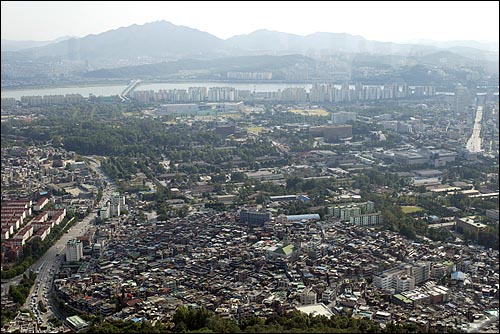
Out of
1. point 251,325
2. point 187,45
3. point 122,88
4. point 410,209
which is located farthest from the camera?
point 187,45

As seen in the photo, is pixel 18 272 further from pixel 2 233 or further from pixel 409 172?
pixel 409 172

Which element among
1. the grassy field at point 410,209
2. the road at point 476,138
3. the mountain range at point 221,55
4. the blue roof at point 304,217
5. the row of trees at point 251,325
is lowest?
the grassy field at point 410,209

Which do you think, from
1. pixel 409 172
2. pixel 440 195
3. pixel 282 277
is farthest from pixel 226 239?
pixel 409 172

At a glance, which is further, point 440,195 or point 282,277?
point 440,195

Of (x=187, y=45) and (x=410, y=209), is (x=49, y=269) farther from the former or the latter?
(x=187, y=45)

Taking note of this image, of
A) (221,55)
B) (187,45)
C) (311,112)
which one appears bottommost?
(311,112)

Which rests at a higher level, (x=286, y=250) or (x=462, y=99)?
(x=462, y=99)

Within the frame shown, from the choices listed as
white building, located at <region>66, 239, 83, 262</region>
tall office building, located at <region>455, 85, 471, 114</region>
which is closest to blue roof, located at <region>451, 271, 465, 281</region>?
white building, located at <region>66, 239, 83, 262</region>

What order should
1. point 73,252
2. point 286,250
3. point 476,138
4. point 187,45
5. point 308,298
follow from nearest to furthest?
point 308,298 → point 286,250 → point 73,252 → point 476,138 → point 187,45

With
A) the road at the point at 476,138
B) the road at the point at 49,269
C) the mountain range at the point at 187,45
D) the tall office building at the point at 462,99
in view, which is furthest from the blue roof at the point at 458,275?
the mountain range at the point at 187,45

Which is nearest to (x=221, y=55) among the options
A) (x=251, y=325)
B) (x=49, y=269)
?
(x=49, y=269)

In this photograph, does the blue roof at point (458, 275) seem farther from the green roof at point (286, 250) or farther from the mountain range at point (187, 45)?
the mountain range at point (187, 45)
